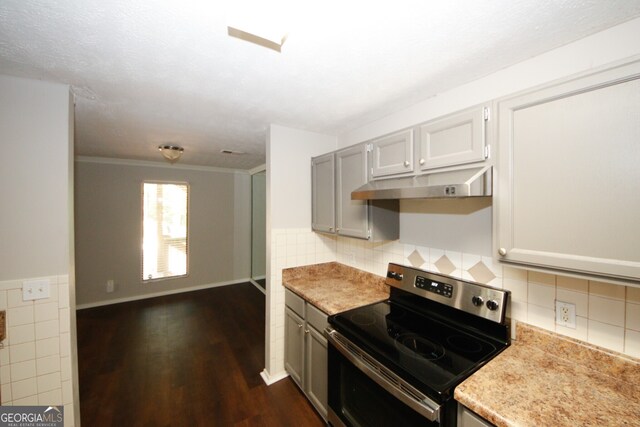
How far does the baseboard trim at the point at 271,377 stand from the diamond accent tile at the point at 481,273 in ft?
6.24

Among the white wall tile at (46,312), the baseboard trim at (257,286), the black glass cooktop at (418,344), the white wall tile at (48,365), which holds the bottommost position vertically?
the baseboard trim at (257,286)

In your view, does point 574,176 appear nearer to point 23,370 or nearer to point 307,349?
point 307,349

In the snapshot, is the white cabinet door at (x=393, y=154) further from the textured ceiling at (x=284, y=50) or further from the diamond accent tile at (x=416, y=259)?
the diamond accent tile at (x=416, y=259)

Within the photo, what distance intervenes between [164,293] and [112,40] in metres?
4.41

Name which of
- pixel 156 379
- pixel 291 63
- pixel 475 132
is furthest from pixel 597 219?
pixel 156 379

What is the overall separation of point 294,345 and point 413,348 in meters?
1.17

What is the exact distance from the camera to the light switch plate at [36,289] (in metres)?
1.40

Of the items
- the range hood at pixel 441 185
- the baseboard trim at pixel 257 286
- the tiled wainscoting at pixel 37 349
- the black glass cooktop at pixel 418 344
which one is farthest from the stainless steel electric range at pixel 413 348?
the baseboard trim at pixel 257 286

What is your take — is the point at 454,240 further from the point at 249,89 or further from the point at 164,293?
the point at 164,293

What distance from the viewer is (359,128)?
238 centimetres

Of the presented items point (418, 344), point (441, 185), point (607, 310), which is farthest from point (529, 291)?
point (441, 185)

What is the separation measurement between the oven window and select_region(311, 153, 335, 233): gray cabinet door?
40.8 inches

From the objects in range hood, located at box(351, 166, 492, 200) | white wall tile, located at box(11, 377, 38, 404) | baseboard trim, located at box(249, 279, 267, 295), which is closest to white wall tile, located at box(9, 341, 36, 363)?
white wall tile, located at box(11, 377, 38, 404)

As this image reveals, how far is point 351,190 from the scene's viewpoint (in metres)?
1.98
